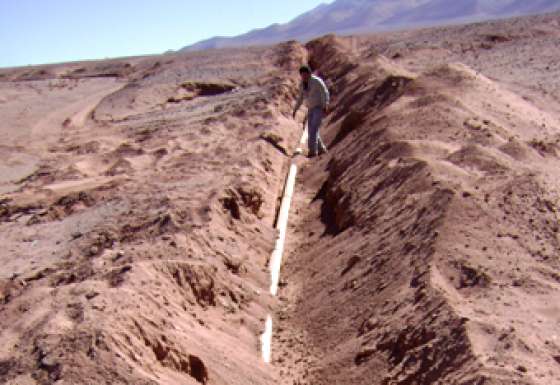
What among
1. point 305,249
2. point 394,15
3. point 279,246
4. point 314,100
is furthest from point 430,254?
point 394,15

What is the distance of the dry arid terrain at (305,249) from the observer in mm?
4270

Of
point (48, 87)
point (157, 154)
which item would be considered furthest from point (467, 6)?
point (157, 154)

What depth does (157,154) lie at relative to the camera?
34.3 feet

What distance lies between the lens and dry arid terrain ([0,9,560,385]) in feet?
14.0

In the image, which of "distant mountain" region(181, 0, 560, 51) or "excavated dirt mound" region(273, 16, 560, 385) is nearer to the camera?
"excavated dirt mound" region(273, 16, 560, 385)

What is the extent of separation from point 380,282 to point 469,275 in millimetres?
907

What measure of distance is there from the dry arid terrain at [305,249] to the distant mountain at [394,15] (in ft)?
227

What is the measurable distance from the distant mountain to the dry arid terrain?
69117 mm

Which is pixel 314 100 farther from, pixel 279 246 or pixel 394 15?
pixel 394 15

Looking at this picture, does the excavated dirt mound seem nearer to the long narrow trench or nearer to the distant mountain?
the long narrow trench

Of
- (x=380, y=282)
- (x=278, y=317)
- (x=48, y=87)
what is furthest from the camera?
(x=48, y=87)

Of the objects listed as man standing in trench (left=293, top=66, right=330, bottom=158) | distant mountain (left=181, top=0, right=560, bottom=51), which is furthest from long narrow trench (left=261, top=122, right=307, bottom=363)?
distant mountain (left=181, top=0, right=560, bottom=51)

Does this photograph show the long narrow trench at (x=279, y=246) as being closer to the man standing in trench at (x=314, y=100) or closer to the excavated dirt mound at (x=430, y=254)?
the excavated dirt mound at (x=430, y=254)

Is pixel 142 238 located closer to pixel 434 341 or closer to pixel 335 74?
pixel 434 341
